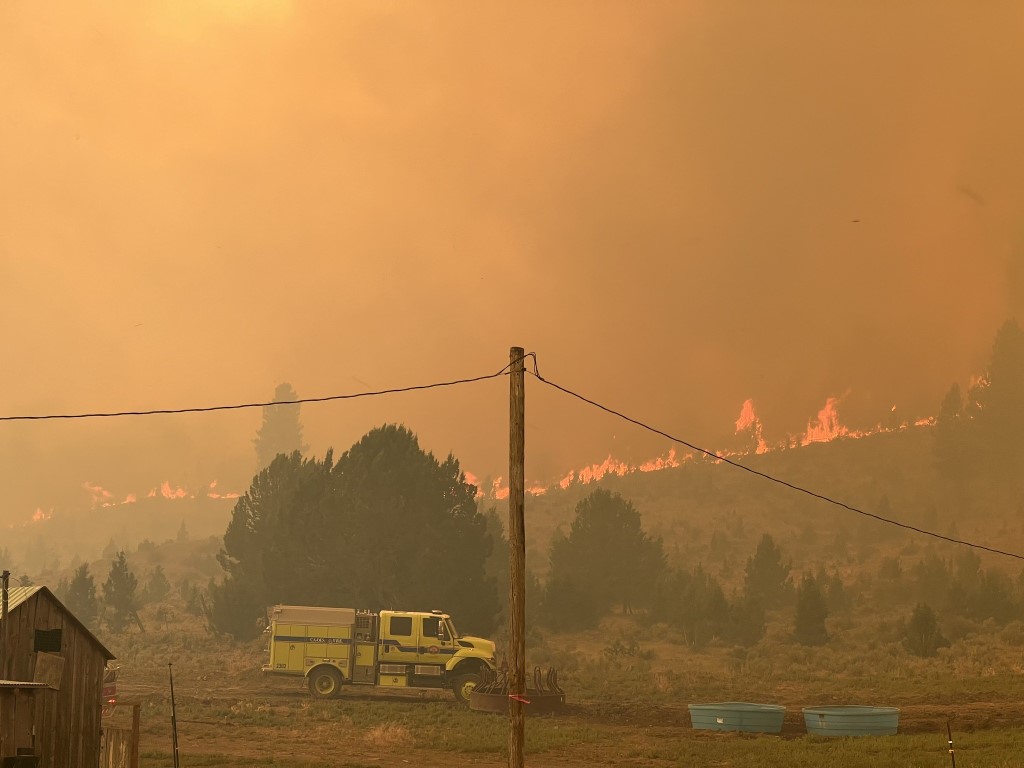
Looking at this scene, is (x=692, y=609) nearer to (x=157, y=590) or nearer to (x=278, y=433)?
(x=157, y=590)

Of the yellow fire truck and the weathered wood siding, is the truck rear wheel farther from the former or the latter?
the weathered wood siding

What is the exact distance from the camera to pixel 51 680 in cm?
2064

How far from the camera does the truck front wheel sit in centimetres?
4184

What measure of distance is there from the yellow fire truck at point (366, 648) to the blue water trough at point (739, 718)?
35.1ft

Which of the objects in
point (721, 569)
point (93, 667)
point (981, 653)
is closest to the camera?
point (93, 667)

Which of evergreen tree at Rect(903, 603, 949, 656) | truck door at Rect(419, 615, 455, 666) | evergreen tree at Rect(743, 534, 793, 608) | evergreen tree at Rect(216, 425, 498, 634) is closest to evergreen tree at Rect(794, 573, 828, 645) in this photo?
evergreen tree at Rect(903, 603, 949, 656)

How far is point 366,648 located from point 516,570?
2760 cm

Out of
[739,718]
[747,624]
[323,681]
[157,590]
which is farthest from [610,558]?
[157,590]

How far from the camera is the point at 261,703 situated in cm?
4219

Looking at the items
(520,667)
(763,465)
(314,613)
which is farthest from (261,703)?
(763,465)

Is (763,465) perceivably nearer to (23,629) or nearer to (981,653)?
(981,653)

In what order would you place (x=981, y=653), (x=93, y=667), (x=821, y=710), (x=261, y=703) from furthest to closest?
(x=981, y=653) < (x=261, y=703) < (x=821, y=710) < (x=93, y=667)

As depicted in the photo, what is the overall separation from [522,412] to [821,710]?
19.4 m

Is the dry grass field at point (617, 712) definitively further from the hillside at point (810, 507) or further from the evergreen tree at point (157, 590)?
the hillside at point (810, 507)
